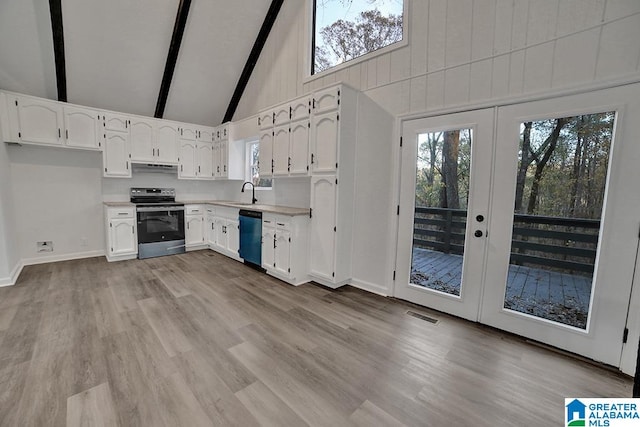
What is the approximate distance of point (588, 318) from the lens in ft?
6.84

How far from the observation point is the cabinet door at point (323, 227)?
329 centimetres

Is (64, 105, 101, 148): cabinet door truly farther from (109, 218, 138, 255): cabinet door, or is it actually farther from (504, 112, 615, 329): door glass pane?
(504, 112, 615, 329): door glass pane

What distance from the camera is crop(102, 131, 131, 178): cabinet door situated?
4.38 meters

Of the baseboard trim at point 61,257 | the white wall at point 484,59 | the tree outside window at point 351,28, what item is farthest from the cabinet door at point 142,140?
the white wall at point 484,59

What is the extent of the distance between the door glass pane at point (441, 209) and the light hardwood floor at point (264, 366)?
44 cm

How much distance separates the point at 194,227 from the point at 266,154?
2.23 metres

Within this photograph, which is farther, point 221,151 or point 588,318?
point 221,151

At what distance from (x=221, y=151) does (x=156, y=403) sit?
15.1 feet

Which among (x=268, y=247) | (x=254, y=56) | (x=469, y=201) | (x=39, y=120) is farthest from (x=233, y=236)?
(x=469, y=201)

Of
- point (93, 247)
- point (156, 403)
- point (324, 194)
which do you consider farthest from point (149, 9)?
point (156, 403)

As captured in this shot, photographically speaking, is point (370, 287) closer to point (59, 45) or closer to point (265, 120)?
point (265, 120)

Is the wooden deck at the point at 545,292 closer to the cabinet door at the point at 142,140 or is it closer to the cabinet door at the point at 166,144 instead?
the cabinet door at the point at 166,144

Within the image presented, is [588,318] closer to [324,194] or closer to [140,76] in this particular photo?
[324,194]

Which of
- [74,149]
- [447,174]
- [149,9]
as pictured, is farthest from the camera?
[74,149]
